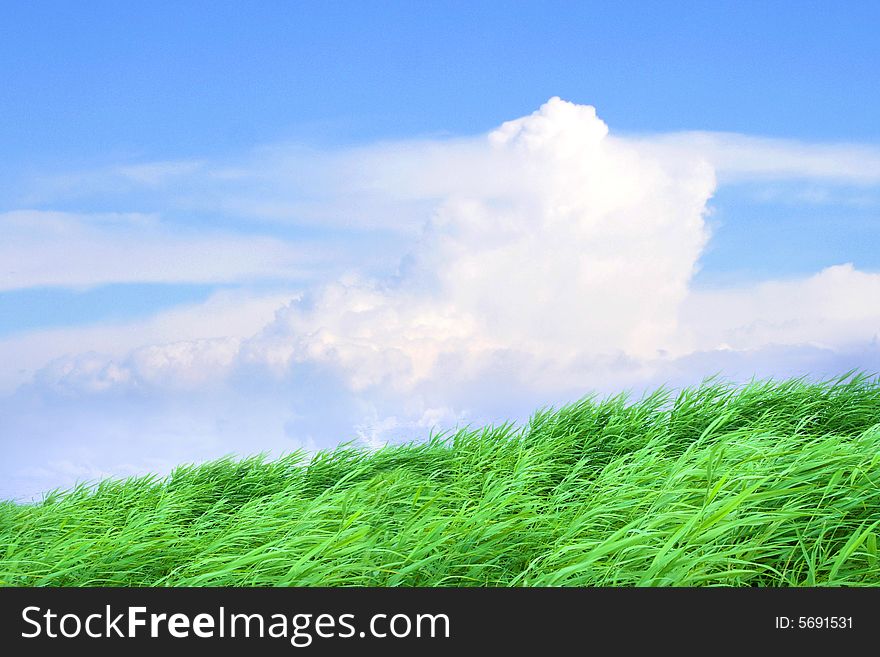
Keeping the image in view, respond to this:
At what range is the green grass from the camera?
111 inches

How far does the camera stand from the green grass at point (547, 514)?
2809mm

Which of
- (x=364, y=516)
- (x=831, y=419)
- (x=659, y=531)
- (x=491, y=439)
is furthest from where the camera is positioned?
(x=491, y=439)

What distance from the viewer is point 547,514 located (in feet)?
11.6

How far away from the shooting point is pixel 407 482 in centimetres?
438

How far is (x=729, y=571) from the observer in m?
2.61

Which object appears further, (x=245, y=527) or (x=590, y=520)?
(x=245, y=527)
